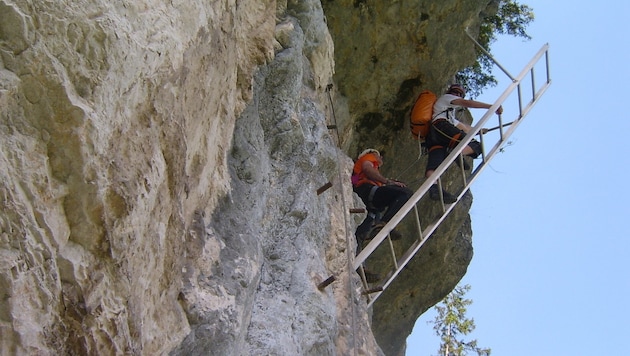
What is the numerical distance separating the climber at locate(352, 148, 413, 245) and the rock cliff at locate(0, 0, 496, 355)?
56 centimetres

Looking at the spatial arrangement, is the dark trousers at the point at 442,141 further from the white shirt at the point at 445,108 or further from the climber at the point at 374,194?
the climber at the point at 374,194

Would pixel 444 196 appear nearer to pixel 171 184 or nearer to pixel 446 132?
pixel 446 132

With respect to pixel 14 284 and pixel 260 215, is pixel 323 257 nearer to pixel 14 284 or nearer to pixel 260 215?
pixel 260 215

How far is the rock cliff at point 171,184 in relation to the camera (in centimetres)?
283

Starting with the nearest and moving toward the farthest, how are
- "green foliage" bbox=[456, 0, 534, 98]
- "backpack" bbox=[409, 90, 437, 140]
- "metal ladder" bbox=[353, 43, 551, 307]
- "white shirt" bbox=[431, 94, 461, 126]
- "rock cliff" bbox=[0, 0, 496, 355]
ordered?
"rock cliff" bbox=[0, 0, 496, 355]
"metal ladder" bbox=[353, 43, 551, 307]
"white shirt" bbox=[431, 94, 461, 126]
"backpack" bbox=[409, 90, 437, 140]
"green foliage" bbox=[456, 0, 534, 98]

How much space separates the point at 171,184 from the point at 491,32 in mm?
9523

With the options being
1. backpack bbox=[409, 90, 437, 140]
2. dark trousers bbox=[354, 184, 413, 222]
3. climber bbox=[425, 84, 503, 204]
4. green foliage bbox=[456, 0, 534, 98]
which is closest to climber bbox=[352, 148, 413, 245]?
dark trousers bbox=[354, 184, 413, 222]

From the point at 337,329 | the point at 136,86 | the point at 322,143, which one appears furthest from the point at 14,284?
the point at 322,143

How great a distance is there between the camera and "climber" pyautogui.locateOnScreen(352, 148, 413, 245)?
25.8 ft

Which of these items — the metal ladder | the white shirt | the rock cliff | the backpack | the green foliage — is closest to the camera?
the rock cliff

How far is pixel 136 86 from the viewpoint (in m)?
3.31

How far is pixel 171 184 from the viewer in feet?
12.4

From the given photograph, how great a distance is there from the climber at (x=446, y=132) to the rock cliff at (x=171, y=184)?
4.91 feet

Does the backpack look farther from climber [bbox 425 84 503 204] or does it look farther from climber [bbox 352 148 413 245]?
climber [bbox 352 148 413 245]
